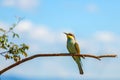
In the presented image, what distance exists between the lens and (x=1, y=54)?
8.26 meters

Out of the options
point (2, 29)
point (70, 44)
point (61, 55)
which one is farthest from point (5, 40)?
point (61, 55)

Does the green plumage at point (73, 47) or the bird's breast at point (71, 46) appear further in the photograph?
the bird's breast at point (71, 46)

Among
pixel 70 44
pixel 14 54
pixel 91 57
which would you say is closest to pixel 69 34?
pixel 70 44

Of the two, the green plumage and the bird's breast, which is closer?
the green plumage

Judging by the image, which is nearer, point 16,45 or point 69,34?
point 16,45

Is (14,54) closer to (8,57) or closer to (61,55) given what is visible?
(8,57)

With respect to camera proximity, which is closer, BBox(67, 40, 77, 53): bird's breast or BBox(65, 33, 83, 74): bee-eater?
BBox(65, 33, 83, 74): bee-eater

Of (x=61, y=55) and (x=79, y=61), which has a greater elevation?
(x=61, y=55)

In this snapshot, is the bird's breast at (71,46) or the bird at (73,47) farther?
the bird's breast at (71,46)

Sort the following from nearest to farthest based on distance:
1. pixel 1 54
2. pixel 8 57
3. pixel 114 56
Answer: pixel 114 56, pixel 1 54, pixel 8 57

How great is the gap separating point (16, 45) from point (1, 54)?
3.36 feet

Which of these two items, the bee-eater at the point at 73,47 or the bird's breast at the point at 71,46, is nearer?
the bee-eater at the point at 73,47

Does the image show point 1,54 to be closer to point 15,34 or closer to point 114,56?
point 15,34

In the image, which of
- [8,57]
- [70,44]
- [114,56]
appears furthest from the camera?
[70,44]
